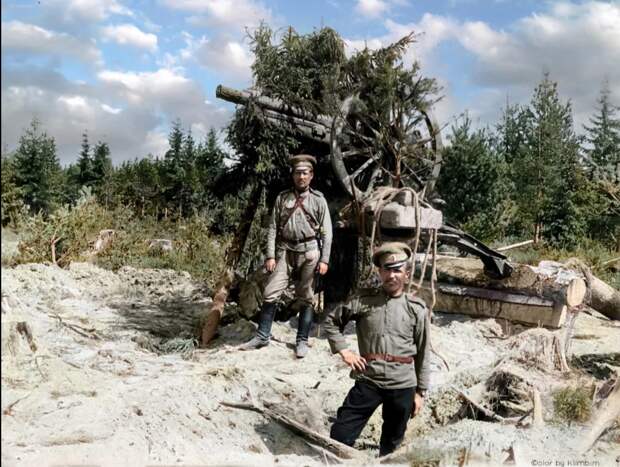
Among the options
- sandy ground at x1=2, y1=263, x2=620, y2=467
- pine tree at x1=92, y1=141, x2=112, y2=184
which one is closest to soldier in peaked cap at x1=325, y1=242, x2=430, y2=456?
sandy ground at x1=2, y1=263, x2=620, y2=467

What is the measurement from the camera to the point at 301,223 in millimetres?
6273

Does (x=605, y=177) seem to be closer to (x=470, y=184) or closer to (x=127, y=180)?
(x=470, y=184)

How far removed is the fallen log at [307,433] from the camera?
3.74 metres

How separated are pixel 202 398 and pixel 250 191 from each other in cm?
386

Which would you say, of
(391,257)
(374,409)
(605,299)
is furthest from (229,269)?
(605,299)

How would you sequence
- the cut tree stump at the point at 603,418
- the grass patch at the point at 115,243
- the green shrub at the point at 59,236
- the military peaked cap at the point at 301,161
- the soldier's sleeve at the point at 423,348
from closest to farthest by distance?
1. the soldier's sleeve at the point at 423,348
2. the cut tree stump at the point at 603,418
3. the military peaked cap at the point at 301,161
4. the green shrub at the point at 59,236
5. the grass patch at the point at 115,243

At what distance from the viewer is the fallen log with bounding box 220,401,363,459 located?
147 inches

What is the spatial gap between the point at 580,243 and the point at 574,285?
11.1 m

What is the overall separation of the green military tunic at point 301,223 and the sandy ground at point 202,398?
1.11 m

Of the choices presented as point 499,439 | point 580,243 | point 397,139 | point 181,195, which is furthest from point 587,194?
point 499,439

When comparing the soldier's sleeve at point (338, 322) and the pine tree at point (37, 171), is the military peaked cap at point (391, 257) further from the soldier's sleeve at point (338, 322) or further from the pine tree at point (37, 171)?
the pine tree at point (37, 171)

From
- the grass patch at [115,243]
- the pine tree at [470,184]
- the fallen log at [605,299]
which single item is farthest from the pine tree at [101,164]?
the fallen log at [605,299]

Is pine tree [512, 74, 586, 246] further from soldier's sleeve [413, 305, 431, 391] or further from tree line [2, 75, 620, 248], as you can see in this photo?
soldier's sleeve [413, 305, 431, 391]

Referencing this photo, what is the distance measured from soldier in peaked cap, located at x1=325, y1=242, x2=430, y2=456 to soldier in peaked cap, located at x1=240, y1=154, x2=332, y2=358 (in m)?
2.38
